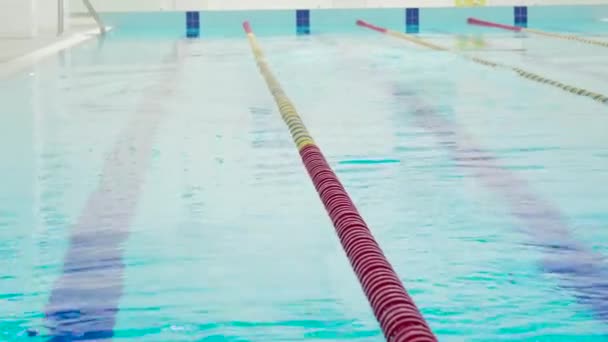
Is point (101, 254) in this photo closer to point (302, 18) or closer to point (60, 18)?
point (60, 18)

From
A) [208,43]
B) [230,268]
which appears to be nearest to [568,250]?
[230,268]

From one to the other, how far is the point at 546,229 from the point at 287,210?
2.57 ft

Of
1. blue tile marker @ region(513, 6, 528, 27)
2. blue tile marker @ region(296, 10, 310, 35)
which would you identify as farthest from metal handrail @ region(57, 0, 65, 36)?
blue tile marker @ region(513, 6, 528, 27)

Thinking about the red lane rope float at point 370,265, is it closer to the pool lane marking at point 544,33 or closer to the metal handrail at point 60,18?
the pool lane marking at point 544,33

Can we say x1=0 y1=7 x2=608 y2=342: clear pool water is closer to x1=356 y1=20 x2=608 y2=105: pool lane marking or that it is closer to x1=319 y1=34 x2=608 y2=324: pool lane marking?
x1=319 y1=34 x2=608 y2=324: pool lane marking

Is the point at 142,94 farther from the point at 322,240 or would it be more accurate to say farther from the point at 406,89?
the point at 322,240

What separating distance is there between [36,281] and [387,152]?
2.11m

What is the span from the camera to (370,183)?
3898 millimetres

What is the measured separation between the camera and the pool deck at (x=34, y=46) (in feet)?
29.3

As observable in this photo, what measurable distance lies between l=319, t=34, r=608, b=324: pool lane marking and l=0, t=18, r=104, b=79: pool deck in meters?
4.37

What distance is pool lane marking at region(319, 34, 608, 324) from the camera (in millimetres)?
2578

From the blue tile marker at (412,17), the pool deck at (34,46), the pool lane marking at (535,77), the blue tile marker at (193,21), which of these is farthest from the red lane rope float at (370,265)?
the blue tile marker at (412,17)

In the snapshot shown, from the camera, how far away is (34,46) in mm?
11070

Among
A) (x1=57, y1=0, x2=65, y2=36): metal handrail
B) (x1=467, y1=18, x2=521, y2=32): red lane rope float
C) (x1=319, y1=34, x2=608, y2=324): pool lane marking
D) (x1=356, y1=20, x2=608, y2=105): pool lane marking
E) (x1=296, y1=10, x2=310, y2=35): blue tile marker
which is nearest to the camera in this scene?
(x1=319, y1=34, x2=608, y2=324): pool lane marking
